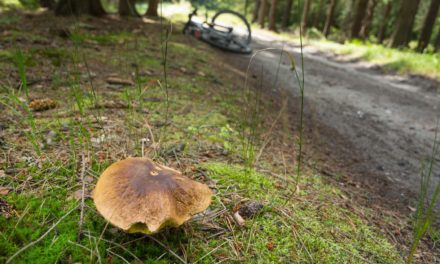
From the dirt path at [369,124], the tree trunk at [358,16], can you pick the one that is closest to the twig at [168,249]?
the dirt path at [369,124]

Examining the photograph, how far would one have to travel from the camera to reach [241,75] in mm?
7305

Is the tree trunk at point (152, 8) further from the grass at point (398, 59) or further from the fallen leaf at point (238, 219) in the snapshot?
the fallen leaf at point (238, 219)

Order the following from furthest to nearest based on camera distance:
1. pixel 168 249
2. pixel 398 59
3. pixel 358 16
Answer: pixel 358 16 < pixel 398 59 < pixel 168 249

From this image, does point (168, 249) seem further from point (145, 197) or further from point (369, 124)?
point (369, 124)

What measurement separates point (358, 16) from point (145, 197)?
17844mm

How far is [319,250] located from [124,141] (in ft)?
5.35

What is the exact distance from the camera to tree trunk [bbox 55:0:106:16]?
8023 millimetres

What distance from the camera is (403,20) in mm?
13008

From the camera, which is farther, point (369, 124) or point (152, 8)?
point (152, 8)

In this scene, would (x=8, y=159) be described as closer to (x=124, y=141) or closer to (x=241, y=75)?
(x=124, y=141)

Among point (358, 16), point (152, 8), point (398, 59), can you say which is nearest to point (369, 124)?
point (398, 59)

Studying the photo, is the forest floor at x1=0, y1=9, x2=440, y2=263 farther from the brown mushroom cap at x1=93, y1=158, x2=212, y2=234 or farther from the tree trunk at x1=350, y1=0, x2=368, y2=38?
the tree trunk at x1=350, y1=0, x2=368, y2=38

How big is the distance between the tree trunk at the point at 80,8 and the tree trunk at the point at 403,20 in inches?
462

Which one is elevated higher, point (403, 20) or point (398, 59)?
point (403, 20)
